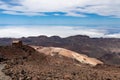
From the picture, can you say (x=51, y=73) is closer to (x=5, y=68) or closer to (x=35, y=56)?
(x=5, y=68)

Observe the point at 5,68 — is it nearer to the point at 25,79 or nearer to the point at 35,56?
the point at 25,79

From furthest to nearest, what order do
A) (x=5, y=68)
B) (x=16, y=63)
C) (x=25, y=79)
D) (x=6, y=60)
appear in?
(x=6, y=60) < (x=16, y=63) < (x=5, y=68) < (x=25, y=79)

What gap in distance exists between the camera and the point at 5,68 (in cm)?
3809

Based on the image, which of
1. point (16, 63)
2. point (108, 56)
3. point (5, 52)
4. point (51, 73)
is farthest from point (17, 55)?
point (108, 56)

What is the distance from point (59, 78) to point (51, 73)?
2582 millimetres

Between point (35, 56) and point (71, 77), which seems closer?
point (71, 77)

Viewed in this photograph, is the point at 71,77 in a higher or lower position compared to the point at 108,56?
higher

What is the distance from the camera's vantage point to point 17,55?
49.0m

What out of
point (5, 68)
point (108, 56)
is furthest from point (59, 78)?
point (108, 56)

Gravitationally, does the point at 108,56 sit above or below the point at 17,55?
below

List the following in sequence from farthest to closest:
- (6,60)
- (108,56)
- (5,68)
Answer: (108,56) < (6,60) < (5,68)

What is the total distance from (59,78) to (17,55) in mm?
17943

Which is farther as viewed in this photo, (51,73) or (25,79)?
(51,73)

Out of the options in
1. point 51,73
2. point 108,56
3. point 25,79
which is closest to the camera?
point 25,79
